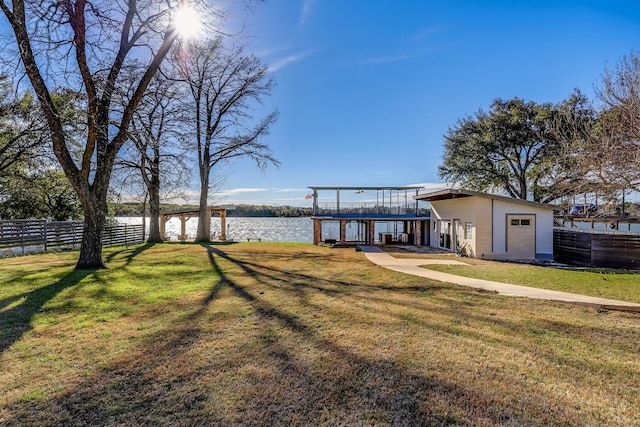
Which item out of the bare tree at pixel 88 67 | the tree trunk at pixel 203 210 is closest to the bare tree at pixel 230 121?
the tree trunk at pixel 203 210

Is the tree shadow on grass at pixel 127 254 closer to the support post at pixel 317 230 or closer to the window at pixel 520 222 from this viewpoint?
the support post at pixel 317 230

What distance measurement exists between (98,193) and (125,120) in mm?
2047

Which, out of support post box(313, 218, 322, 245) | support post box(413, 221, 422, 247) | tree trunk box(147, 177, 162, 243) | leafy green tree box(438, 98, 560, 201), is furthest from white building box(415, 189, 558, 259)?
tree trunk box(147, 177, 162, 243)

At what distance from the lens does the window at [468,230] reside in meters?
16.3

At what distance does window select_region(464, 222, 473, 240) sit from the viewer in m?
16.3

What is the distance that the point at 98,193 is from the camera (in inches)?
355

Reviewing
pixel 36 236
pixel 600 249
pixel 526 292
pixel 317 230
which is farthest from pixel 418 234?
pixel 36 236

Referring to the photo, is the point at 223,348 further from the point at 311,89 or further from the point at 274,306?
the point at 311,89

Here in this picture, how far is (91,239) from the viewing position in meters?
8.97

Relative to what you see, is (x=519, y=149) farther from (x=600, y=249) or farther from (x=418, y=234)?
A: (x=600, y=249)

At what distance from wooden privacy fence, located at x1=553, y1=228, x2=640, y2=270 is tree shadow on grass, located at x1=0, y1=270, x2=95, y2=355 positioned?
17795mm

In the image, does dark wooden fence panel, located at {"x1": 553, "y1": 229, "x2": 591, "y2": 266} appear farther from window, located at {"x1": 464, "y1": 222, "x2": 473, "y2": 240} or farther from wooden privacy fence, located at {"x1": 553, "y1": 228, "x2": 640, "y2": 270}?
window, located at {"x1": 464, "y1": 222, "x2": 473, "y2": 240}

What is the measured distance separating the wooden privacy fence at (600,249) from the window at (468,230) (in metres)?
4.04

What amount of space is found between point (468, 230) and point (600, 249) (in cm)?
505
